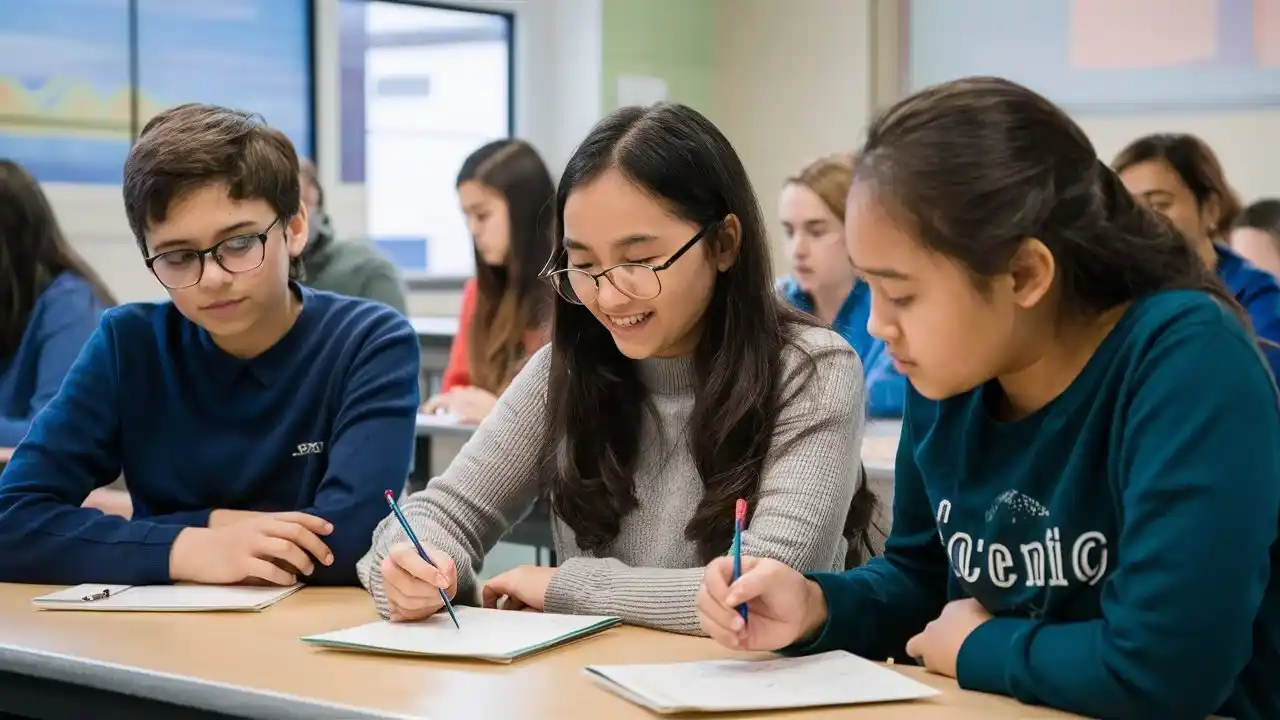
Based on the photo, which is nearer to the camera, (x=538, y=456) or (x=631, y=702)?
(x=631, y=702)

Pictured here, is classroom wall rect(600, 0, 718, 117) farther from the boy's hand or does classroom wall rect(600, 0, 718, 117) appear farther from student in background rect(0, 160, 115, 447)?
the boy's hand

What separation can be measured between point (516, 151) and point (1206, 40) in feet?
9.86

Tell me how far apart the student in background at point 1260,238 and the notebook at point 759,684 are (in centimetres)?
359

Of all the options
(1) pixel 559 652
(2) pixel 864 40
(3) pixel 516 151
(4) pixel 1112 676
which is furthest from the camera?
(2) pixel 864 40

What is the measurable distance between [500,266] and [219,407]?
6.80 feet

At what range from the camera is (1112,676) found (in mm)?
1142

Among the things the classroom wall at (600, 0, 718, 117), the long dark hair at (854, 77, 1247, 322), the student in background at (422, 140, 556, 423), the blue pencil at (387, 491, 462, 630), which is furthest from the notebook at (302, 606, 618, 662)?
the classroom wall at (600, 0, 718, 117)

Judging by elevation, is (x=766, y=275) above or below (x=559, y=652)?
above

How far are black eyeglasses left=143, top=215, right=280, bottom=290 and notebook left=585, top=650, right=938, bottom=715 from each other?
2.78ft

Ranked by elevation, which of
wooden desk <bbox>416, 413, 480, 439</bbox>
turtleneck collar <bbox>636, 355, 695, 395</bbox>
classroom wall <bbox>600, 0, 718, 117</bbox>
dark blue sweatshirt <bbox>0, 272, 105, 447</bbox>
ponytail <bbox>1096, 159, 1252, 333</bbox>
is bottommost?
wooden desk <bbox>416, 413, 480, 439</bbox>

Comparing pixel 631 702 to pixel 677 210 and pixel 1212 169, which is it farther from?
pixel 1212 169

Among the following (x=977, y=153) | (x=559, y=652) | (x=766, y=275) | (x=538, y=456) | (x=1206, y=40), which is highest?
(x=1206, y=40)

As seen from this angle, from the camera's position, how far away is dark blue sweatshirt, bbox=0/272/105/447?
288 centimetres

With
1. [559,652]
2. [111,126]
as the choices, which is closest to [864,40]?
[111,126]
